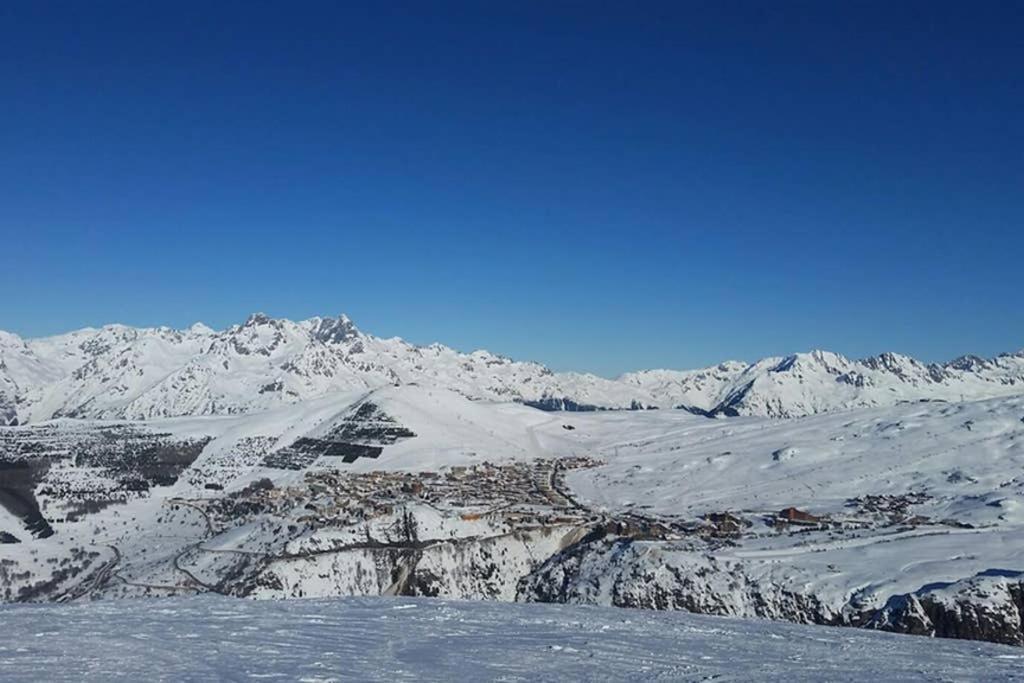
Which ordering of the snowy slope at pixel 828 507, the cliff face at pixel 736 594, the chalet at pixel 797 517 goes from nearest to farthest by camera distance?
the cliff face at pixel 736 594
the snowy slope at pixel 828 507
the chalet at pixel 797 517

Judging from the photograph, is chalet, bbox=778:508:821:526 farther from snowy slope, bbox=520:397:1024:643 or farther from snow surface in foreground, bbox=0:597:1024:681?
snow surface in foreground, bbox=0:597:1024:681

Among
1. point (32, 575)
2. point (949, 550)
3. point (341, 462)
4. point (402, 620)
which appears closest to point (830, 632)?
point (402, 620)

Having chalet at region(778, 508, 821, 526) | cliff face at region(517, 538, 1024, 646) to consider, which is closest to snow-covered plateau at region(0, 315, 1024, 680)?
A: cliff face at region(517, 538, 1024, 646)

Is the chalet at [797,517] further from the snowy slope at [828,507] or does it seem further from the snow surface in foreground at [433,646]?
the snow surface in foreground at [433,646]

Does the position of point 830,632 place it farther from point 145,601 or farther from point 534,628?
point 145,601

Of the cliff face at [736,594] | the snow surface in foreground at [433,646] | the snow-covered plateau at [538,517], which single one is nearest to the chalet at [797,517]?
the snow-covered plateau at [538,517]

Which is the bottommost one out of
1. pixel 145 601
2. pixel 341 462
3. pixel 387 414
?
pixel 145 601
